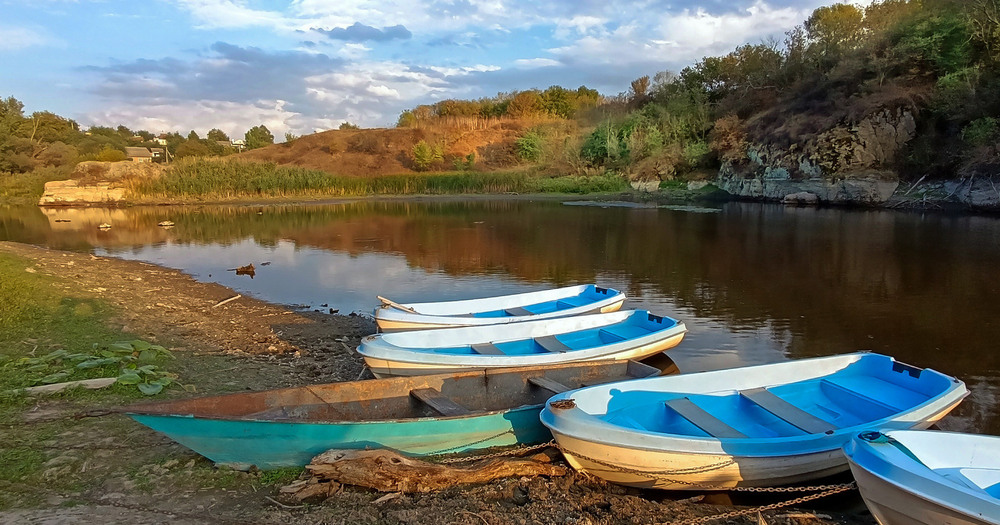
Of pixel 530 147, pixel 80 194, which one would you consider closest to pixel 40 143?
pixel 80 194

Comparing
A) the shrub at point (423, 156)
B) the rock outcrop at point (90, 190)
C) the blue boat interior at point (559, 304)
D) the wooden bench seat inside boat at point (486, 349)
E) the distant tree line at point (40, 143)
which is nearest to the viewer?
the wooden bench seat inside boat at point (486, 349)

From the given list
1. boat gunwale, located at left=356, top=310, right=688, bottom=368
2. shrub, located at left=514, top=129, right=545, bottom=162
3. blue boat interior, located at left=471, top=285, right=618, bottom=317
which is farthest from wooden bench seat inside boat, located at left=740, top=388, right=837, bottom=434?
shrub, located at left=514, top=129, right=545, bottom=162

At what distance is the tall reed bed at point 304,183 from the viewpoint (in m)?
52.2

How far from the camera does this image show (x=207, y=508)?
199 inches

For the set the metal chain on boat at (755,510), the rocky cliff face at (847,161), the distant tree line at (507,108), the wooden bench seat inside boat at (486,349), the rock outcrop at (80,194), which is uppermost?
the distant tree line at (507,108)

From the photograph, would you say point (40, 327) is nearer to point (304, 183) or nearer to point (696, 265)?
point (696, 265)

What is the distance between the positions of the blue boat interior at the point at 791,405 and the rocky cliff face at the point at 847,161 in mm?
34850

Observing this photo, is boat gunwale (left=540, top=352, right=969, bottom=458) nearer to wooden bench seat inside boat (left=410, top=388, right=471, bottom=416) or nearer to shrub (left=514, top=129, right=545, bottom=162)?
wooden bench seat inside boat (left=410, top=388, right=471, bottom=416)

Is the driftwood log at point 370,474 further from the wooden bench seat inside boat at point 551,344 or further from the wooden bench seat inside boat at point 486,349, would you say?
the wooden bench seat inside boat at point 551,344

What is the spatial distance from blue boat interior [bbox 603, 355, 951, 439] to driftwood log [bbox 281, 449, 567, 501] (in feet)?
5.87

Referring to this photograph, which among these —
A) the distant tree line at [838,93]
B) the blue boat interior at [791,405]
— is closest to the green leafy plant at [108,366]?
the blue boat interior at [791,405]

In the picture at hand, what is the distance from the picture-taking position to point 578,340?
9.74 meters

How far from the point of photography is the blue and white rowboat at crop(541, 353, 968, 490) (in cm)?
530

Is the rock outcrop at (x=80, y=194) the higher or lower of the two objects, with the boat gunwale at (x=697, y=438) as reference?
higher
